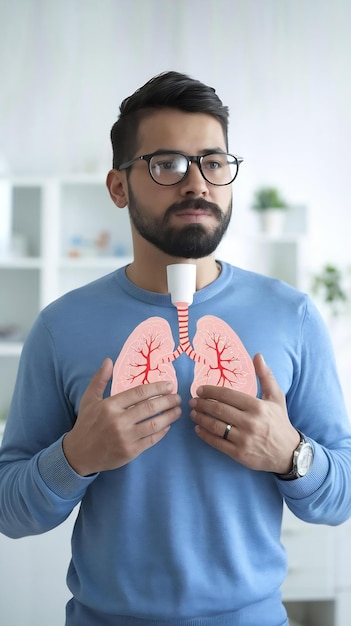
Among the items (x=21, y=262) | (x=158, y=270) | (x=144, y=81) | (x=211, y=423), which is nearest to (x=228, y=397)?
(x=211, y=423)

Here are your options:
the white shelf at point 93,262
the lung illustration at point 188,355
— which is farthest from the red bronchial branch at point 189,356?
the white shelf at point 93,262

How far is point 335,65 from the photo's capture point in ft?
10.8

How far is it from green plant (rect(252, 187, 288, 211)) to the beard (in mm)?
2141

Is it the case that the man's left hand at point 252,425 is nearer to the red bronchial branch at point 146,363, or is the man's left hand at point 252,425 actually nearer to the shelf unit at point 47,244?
the red bronchial branch at point 146,363

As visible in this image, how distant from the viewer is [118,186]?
119cm

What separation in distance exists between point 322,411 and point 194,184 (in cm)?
39

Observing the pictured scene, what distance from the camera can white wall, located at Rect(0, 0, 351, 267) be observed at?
327 cm

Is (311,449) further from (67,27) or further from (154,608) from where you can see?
(67,27)

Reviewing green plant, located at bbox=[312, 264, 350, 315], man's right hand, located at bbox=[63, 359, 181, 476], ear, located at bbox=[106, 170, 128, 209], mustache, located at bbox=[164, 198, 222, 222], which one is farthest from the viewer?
green plant, located at bbox=[312, 264, 350, 315]

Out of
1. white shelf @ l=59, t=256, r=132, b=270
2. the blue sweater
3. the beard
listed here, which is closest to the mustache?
the beard

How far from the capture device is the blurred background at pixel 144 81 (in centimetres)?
326

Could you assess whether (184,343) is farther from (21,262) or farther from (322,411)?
(21,262)

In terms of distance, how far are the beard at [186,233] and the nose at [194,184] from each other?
1cm

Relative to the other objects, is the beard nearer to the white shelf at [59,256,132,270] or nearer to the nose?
the nose
